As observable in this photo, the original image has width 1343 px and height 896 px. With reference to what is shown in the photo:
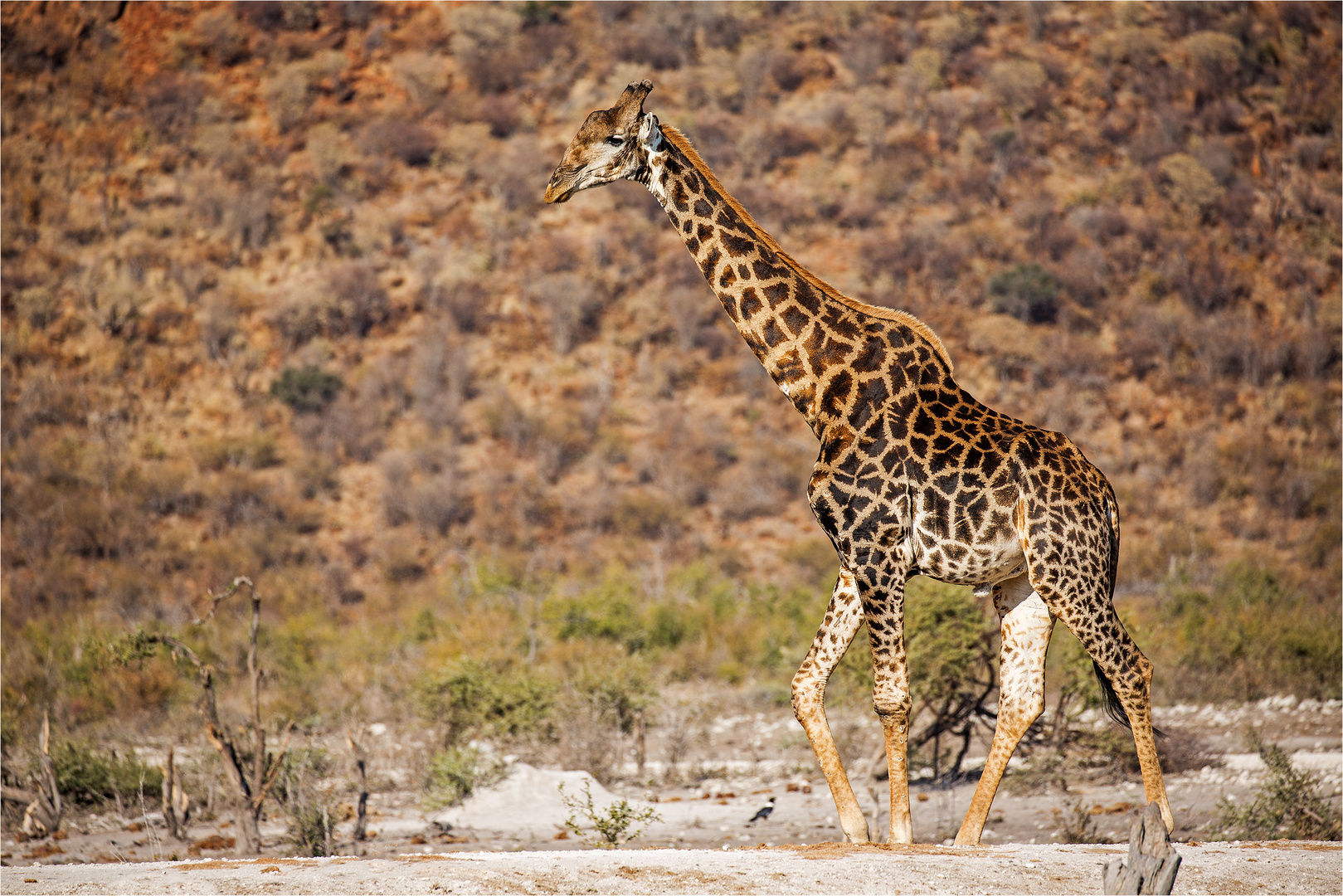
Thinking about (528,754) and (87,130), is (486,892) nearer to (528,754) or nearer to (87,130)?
(528,754)

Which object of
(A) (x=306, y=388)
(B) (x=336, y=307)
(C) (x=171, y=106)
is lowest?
(A) (x=306, y=388)

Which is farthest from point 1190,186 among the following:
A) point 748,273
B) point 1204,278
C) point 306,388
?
point 748,273

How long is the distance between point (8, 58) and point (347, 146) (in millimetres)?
10458

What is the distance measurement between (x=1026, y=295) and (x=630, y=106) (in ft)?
85.2

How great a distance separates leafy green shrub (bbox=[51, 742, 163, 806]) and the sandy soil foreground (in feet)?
15.9

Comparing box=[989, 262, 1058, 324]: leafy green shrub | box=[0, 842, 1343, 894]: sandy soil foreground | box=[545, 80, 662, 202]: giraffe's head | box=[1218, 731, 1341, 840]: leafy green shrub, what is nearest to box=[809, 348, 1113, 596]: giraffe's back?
box=[0, 842, 1343, 894]: sandy soil foreground

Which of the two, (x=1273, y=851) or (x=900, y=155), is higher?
(x=900, y=155)

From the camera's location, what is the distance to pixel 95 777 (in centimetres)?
1037

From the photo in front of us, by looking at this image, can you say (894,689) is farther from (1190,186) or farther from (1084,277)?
(1190,186)

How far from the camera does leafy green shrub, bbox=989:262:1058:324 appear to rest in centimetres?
3036

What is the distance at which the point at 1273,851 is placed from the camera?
6.00 metres

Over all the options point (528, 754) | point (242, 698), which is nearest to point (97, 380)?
point (242, 698)

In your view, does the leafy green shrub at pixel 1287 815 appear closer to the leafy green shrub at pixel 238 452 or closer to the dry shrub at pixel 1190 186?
the leafy green shrub at pixel 238 452

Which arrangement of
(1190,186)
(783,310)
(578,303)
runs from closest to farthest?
(783,310) < (578,303) < (1190,186)
